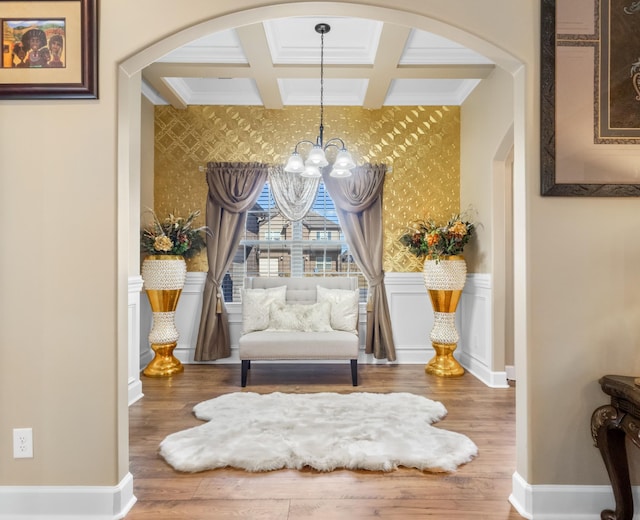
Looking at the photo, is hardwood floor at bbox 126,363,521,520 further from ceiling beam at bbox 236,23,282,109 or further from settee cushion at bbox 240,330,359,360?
ceiling beam at bbox 236,23,282,109

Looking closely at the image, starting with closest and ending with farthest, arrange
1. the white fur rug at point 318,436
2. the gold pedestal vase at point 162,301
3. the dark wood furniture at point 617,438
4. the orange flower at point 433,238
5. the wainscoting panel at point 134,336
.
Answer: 1. the dark wood furniture at point 617,438
2. the white fur rug at point 318,436
3. the wainscoting panel at point 134,336
4. the gold pedestal vase at point 162,301
5. the orange flower at point 433,238

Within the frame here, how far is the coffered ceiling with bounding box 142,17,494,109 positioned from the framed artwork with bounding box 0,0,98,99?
159cm

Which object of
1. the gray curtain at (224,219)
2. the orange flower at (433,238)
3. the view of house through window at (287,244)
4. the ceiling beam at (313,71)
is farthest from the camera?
the view of house through window at (287,244)

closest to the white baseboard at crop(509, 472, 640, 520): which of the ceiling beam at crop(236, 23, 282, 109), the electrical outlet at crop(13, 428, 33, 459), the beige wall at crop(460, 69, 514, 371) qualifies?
the beige wall at crop(460, 69, 514, 371)

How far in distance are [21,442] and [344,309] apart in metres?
3.01

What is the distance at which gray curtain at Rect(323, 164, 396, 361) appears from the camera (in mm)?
4824

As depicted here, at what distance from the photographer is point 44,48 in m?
1.87

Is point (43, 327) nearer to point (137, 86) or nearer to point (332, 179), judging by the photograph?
point (137, 86)

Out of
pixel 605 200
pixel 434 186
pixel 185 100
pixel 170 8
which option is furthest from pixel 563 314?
pixel 185 100

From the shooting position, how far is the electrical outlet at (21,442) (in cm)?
188

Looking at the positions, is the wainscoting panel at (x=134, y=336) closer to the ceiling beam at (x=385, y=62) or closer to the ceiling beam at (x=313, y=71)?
the ceiling beam at (x=313, y=71)

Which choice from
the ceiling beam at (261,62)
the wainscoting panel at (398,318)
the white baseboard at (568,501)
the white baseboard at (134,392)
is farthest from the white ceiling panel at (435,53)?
the white baseboard at (134,392)

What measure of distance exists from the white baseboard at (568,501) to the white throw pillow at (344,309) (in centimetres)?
253

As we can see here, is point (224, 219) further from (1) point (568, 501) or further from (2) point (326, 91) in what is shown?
(1) point (568, 501)
